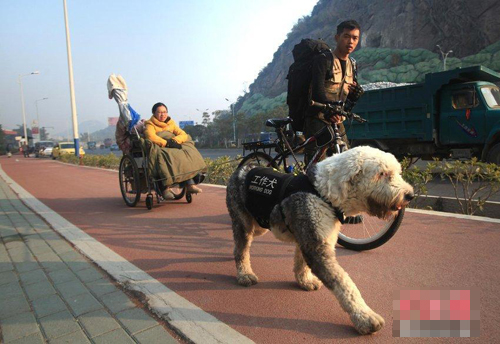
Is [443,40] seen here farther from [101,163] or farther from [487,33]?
[101,163]

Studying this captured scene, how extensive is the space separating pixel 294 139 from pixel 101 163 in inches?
640

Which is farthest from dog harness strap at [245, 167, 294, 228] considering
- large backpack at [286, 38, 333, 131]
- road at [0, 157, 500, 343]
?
large backpack at [286, 38, 333, 131]

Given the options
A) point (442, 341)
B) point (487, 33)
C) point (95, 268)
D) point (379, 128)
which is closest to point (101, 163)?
→ point (379, 128)

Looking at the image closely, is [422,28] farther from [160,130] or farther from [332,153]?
[332,153]

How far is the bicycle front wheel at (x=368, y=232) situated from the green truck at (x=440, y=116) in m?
6.57

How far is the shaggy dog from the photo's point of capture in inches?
81.5

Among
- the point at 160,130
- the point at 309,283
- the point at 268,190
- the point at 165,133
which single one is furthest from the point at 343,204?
the point at 160,130

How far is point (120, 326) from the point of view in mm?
2279

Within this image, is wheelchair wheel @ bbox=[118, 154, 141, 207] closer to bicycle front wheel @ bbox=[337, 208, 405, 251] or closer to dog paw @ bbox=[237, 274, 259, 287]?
dog paw @ bbox=[237, 274, 259, 287]

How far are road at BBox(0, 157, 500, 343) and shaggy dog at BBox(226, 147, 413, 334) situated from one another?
280 mm

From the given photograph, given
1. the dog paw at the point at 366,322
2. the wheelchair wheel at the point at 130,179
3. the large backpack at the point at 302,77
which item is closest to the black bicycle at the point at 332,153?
the large backpack at the point at 302,77

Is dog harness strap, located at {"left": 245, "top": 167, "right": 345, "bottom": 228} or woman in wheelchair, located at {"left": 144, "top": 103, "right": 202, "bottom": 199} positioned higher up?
woman in wheelchair, located at {"left": 144, "top": 103, "right": 202, "bottom": 199}

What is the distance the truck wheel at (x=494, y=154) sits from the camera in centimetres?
812

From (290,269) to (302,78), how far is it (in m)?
2.13
